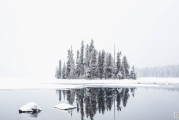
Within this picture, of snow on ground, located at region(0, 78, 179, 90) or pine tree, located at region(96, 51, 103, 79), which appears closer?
snow on ground, located at region(0, 78, 179, 90)

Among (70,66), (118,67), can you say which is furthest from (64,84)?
(118,67)

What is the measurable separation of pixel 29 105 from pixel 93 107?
831 centimetres

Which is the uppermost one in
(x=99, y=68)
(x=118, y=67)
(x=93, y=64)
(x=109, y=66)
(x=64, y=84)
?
(x=93, y=64)

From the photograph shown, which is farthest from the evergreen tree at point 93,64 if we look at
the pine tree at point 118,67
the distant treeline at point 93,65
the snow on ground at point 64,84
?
the pine tree at point 118,67

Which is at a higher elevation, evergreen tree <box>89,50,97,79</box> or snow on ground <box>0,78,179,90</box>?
evergreen tree <box>89,50,97,79</box>

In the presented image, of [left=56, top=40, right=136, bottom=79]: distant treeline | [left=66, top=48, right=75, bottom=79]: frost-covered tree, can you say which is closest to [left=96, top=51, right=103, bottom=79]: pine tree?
[left=56, top=40, right=136, bottom=79]: distant treeline

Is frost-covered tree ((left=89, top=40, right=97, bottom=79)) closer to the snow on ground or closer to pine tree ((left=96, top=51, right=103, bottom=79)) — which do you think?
pine tree ((left=96, top=51, right=103, bottom=79))

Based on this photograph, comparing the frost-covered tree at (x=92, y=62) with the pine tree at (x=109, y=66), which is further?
the pine tree at (x=109, y=66)

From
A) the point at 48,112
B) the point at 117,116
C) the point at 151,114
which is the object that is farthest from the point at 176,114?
the point at 48,112

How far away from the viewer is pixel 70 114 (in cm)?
2864

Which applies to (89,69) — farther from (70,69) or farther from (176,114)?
(176,114)

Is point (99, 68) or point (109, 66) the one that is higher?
point (109, 66)

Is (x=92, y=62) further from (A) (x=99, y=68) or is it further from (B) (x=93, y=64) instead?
(A) (x=99, y=68)

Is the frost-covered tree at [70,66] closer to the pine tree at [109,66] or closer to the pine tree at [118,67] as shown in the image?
the pine tree at [109,66]
